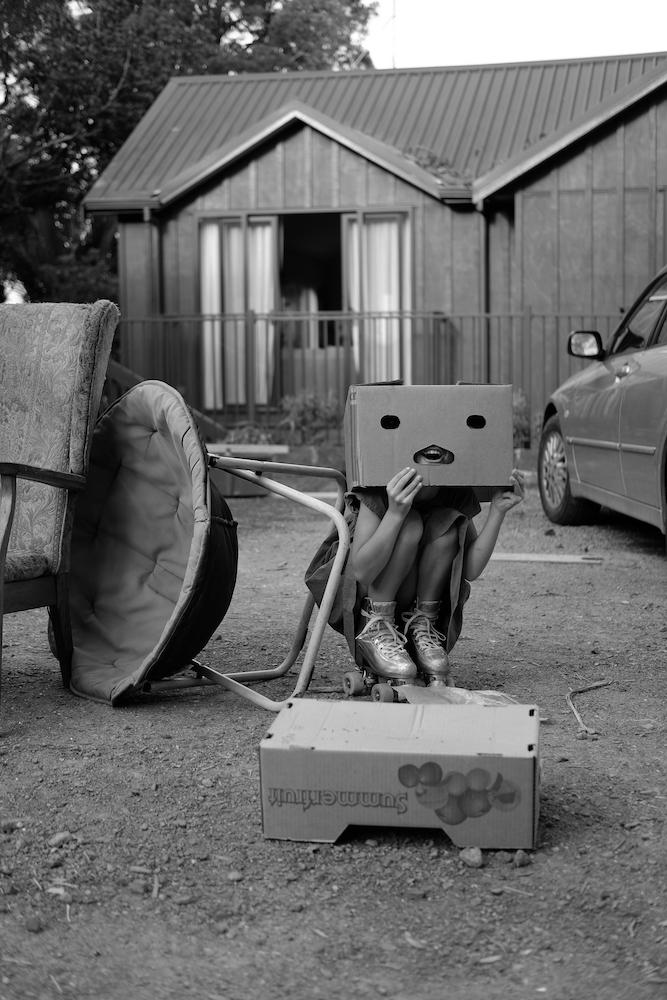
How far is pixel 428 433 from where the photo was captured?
13.1 feet

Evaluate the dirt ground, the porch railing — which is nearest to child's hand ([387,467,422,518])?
the dirt ground

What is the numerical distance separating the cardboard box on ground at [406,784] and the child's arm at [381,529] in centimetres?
107

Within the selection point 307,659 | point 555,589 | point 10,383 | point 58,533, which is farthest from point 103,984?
point 555,589

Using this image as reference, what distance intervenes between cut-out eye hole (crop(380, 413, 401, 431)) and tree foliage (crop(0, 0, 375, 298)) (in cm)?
1912

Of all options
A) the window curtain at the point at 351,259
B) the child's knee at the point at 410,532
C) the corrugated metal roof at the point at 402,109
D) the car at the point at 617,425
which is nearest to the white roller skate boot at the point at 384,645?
the child's knee at the point at 410,532

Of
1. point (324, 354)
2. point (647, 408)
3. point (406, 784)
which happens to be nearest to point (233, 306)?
point (324, 354)

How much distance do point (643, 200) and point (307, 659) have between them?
1148 centimetres

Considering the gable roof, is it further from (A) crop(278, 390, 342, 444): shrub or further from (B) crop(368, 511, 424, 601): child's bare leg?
(B) crop(368, 511, 424, 601): child's bare leg

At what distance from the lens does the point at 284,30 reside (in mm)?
31906

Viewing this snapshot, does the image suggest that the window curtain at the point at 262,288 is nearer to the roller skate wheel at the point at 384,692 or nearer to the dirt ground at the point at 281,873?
the dirt ground at the point at 281,873

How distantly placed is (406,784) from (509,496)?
1463 mm

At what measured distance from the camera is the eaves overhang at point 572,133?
1373 centimetres

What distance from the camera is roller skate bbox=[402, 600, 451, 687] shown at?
4.15 metres

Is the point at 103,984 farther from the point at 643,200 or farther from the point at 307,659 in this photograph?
the point at 643,200
